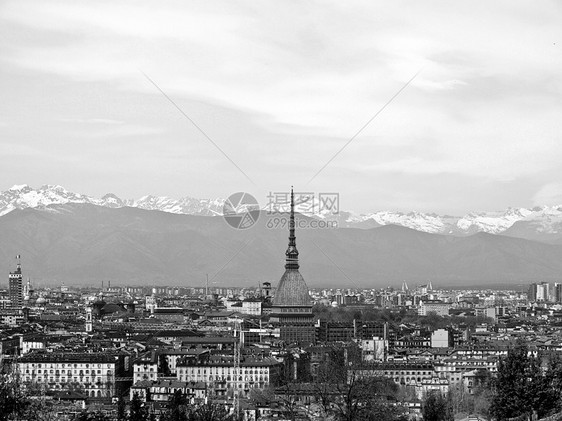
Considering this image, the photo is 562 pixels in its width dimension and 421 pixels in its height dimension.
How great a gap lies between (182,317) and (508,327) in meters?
30.8

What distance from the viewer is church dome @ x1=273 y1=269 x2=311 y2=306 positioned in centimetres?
10744

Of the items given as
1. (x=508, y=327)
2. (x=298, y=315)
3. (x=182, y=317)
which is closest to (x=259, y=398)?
(x=298, y=315)

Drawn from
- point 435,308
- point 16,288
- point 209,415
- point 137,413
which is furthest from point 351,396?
point 16,288

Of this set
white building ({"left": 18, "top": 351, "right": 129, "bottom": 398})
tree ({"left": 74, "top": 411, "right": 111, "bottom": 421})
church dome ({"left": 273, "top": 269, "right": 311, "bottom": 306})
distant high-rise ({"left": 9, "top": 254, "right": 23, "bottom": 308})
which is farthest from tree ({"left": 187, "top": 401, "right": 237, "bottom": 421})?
distant high-rise ({"left": 9, "top": 254, "right": 23, "bottom": 308})

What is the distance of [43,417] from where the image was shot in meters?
36.0

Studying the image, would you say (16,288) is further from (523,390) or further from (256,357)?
(523,390)

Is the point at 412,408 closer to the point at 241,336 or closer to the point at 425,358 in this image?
the point at 425,358

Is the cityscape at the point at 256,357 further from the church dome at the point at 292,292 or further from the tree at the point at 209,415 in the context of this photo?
the tree at the point at 209,415

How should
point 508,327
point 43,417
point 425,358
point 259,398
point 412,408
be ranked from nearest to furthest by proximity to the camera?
point 43,417, point 412,408, point 259,398, point 425,358, point 508,327

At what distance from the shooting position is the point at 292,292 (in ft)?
356

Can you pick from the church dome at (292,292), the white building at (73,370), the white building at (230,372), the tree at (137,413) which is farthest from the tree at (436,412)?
the church dome at (292,292)

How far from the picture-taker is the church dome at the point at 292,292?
352 feet

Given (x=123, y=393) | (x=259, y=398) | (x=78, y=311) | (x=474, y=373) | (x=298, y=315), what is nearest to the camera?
(x=259, y=398)

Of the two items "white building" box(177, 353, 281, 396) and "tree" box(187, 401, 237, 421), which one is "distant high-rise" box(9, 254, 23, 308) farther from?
"tree" box(187, 401, 237, 421)
